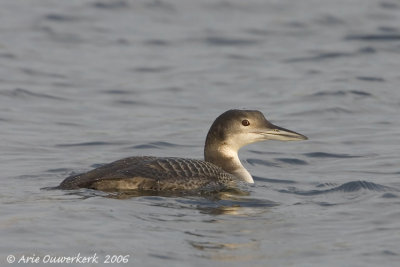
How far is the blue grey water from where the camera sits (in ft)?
23.7

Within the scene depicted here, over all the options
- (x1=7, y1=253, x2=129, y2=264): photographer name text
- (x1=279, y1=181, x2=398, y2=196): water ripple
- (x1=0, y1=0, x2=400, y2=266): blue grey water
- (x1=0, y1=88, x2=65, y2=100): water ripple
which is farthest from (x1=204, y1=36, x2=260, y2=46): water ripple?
(x1=7, y1=253, x2=129, y2=264): photographer name text

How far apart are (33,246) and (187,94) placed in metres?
8.05

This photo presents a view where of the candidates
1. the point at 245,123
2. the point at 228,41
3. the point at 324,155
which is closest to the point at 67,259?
the point at 245,123

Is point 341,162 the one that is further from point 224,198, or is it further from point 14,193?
point 14,193

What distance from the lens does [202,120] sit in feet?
43.2

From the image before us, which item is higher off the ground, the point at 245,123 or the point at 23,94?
the point at 245,123

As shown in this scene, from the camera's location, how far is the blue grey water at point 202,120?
7.24 m

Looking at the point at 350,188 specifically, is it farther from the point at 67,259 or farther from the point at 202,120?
the point at 202,120

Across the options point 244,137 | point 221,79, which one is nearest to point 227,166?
point 244,137

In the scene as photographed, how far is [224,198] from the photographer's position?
28.4ft

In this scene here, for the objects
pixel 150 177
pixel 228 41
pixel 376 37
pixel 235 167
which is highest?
pixel 376 37

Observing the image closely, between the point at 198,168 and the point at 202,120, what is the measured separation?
4.42 m

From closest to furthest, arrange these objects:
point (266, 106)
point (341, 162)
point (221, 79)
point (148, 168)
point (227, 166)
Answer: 1. point (148, 168)
2. point (227, 166)
3. point (341, 162)
4. point (266, 106)
5. point (221, 79)

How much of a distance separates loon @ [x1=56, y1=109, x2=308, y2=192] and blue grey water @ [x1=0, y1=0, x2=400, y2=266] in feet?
0.50
